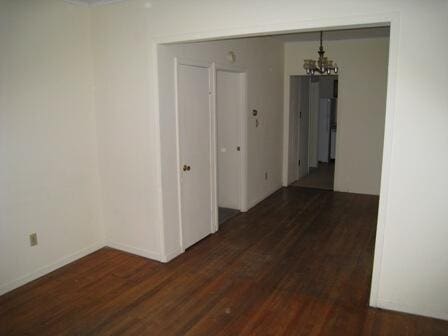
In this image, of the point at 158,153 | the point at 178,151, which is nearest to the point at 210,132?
the point at 178,151

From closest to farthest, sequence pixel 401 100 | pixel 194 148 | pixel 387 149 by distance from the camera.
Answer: pixel 401 100 < pixel 387 149 < pixel 194 148

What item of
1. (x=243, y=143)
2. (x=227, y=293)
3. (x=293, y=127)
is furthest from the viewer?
(x=293, y=127)

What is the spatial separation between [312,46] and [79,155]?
178 inches

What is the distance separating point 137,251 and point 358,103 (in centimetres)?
455

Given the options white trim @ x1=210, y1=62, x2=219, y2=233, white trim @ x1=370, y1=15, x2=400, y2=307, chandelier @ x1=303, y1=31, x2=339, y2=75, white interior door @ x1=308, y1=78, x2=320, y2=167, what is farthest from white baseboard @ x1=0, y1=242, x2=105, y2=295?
white interior door @ x1=308, y1=78, x2=320, y2=167

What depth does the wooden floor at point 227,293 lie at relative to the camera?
9.37 ft

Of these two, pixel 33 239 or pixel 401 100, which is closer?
pixel 401 100

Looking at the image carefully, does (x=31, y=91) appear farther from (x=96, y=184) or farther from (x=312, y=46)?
(x=312, y=46)

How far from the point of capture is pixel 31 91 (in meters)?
3.43

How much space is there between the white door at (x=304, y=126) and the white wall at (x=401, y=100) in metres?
4.40

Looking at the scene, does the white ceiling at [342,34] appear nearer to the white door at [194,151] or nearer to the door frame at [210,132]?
the door frame at [210,132]

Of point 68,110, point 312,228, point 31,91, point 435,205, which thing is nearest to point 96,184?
point 68,110

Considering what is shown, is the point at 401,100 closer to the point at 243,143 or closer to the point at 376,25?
the point at 376,25

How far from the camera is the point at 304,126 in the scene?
783cm
